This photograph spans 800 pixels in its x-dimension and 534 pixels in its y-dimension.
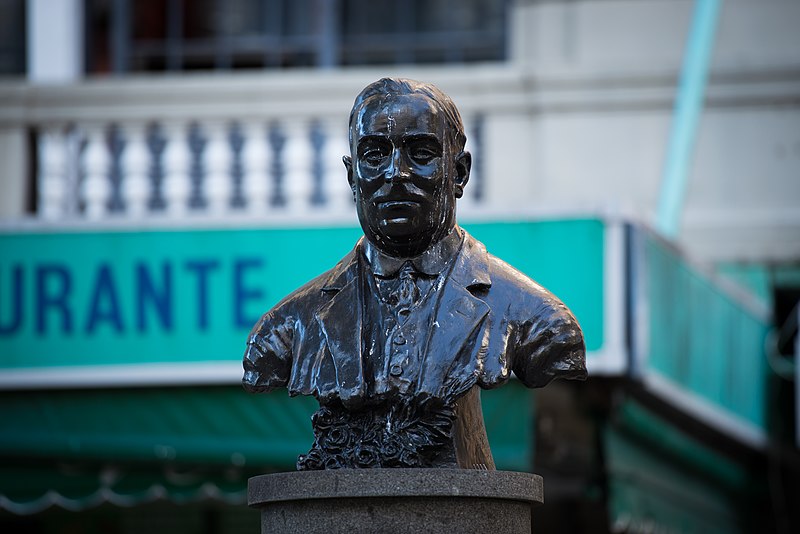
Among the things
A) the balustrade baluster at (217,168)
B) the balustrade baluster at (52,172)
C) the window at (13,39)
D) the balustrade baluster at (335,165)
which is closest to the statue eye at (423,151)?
the balustrade baluster at (335,165)

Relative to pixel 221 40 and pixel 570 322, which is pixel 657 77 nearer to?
pixel 221 40

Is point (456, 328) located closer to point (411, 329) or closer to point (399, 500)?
point (411, 329)

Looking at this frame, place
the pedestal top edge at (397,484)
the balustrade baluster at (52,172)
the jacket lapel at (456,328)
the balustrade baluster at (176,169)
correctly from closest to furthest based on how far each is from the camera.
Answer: the pedestal top edge at (397,484) → the jacket lapel at (456,328) → the balustrade baluster at (176,169) → the balustrade baluster at (52,172)

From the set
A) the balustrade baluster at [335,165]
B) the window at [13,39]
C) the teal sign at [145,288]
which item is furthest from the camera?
the window at [13,39]

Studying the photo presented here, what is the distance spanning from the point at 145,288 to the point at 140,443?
2.94 ft

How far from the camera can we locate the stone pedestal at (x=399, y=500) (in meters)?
5.71

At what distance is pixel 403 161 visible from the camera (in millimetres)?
5992

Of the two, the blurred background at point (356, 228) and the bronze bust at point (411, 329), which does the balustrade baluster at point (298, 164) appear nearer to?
the blurred background at point (356, 228)

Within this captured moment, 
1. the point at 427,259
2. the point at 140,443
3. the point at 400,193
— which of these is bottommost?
the point at 140,443

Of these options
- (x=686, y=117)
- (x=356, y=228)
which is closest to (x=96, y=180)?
(x=356, y=228)

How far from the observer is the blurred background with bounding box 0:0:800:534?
10375mm

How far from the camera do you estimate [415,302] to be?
6137mm

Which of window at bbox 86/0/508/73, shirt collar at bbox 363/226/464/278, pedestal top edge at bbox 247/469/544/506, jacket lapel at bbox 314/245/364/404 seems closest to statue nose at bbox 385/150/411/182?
shirt collar at bbox 363/226/464/278

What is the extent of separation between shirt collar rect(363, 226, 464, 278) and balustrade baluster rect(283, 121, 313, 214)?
19.5ft
